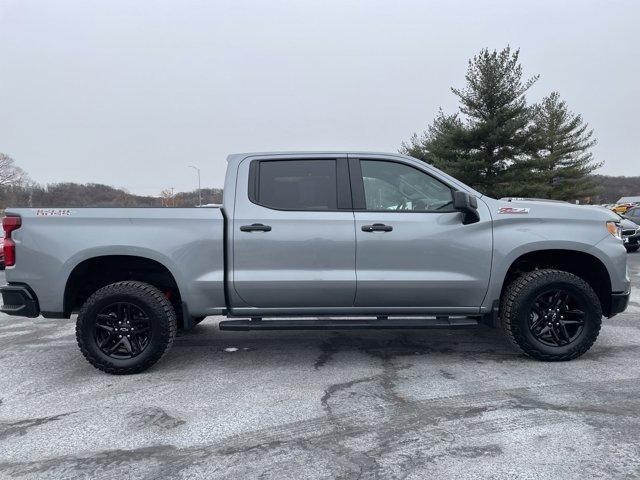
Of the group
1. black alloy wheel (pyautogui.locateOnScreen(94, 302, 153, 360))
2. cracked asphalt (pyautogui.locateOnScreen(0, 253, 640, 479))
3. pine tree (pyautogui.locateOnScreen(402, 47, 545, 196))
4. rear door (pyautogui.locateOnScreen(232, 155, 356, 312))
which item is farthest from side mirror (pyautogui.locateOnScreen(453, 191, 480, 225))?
pine tree (pyautogui.locateOnScreen(402, 47, 545, 196))

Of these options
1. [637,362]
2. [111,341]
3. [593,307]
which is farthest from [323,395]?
[637,362]

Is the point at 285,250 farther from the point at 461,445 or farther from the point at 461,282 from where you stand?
the point at 461,445

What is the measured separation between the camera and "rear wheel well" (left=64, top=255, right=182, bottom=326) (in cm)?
429

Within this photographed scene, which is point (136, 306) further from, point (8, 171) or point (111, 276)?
point (8, 171)

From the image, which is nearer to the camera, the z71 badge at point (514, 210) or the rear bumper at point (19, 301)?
the rear bumper at point (19, 301)

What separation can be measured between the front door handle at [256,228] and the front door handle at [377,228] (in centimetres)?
85

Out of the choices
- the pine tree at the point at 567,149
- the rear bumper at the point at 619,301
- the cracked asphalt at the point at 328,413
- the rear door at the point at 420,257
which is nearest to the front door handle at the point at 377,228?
the rear door at the point at 420,257

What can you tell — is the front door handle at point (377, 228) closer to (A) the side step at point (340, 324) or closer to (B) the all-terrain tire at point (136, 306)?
(A) the side step at point (340, 324)

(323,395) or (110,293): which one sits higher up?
(110,293)

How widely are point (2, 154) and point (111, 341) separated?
92587mm

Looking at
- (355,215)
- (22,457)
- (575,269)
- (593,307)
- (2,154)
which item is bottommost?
(22,457)

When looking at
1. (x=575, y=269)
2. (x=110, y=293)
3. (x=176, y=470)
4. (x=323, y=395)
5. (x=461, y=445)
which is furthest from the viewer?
(x=575, y=269)

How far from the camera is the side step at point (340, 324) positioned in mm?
4184

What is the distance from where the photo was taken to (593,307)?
4.23 metres
